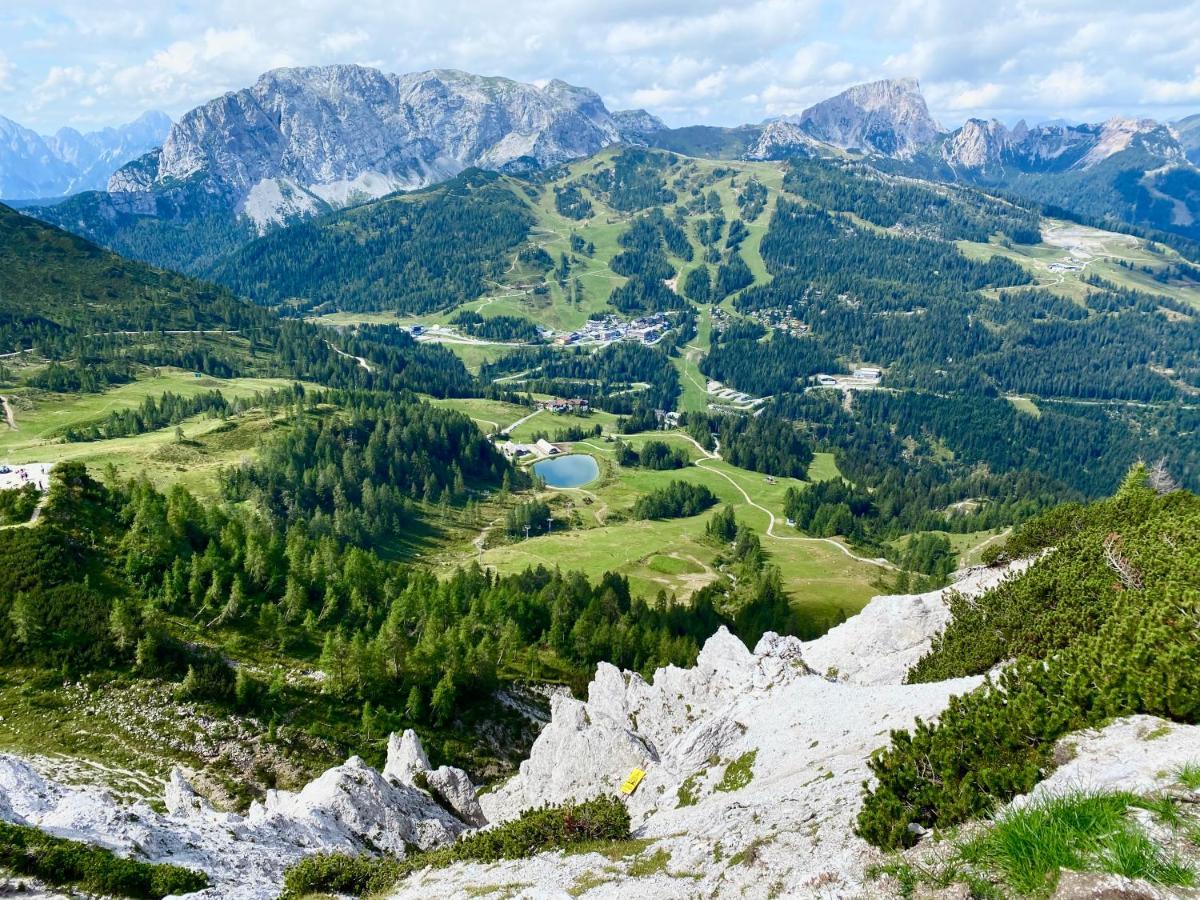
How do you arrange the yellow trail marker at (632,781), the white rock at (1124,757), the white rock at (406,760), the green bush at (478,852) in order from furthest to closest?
the white rock at (406,760) → the yellow trail marker at (632,781) → the green bush at (478,852) → the white rock at (1124,757)

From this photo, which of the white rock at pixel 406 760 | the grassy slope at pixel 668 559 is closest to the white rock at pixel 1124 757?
the white rock at pixel 406 760

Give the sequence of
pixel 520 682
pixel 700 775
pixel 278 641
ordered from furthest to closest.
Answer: pixel 520 682 → pixel 278 641 → pixel 700 775

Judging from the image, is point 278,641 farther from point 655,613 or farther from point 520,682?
point 655,613

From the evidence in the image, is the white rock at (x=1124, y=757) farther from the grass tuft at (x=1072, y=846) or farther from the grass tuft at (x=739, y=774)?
the grass tuft at (x=739, y=774)

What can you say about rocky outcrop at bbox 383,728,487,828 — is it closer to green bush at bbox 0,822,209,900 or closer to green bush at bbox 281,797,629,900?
green bush at bbox 281,797,629,900

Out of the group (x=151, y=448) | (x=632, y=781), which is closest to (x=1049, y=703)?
(x=632, y=781)

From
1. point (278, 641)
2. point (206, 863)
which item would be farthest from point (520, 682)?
point (206, 863)
